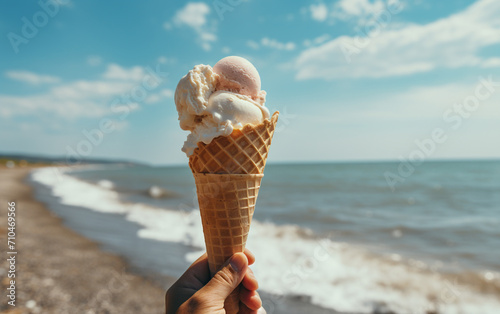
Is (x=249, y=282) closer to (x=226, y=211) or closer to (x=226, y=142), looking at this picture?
(x=226, y=211)

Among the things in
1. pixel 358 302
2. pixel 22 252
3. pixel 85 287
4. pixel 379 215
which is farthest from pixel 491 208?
pixel 22 252

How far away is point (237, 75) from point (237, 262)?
128 centimetres

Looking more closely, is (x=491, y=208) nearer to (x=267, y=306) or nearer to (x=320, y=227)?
(x=320, y=227)

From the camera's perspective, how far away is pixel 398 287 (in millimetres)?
5613

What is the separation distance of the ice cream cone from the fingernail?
117 mm

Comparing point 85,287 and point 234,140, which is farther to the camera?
point 85,287

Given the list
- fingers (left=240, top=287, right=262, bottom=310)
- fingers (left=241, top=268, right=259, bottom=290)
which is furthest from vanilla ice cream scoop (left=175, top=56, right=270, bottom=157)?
fingers (left=240, top=287, right=262, bottom=310)

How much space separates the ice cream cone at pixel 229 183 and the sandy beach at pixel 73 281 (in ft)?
9.78

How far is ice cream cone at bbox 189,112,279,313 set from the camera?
213cm

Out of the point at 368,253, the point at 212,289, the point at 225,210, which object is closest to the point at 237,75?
the point at 225,210

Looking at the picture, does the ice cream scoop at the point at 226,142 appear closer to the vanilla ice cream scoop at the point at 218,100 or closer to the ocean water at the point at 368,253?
the vanilla ice cream scoop at the point at 218,100

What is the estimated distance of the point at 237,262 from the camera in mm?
2154

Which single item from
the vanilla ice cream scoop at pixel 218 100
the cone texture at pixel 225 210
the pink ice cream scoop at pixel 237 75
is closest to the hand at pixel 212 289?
the cone texture at pixel 225 210

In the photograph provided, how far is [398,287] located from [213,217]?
4.80 m
